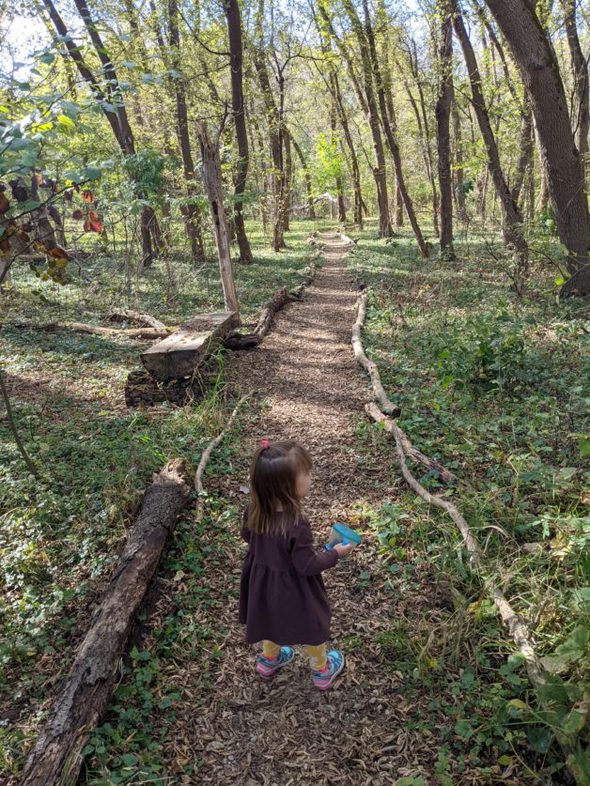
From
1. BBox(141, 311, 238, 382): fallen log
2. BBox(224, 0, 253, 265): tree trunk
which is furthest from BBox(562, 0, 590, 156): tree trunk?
BBox(141, 311, 238, 382): fallen log

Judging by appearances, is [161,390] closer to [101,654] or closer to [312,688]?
[101,654]

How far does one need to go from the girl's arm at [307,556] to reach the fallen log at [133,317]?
759 cm

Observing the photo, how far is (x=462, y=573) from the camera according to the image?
3.30 meters

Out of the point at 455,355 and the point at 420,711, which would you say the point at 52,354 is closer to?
the point at 455,355

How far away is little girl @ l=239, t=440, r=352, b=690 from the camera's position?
98.7 inches

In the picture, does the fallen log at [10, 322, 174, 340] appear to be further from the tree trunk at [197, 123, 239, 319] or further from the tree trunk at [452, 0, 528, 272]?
the tree trunk at [452, 0, 528, 272]

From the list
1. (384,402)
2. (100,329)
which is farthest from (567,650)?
(100,329)

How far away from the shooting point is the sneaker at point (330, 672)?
2.89 meters

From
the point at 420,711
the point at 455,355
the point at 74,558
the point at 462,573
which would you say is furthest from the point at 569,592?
the point at 455,355

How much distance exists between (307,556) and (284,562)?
15 centimetres

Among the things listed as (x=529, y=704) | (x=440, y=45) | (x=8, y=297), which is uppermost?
(x=440, y=45)

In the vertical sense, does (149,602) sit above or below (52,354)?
below

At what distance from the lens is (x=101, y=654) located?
2775mm

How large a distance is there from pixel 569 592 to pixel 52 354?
783 cm
